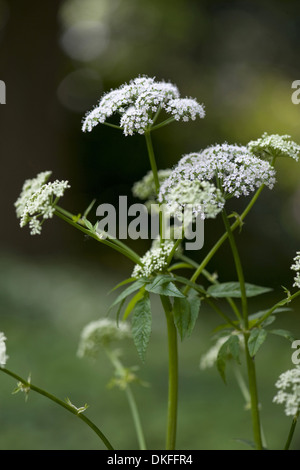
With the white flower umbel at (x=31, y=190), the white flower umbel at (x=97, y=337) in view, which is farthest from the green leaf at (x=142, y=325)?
the white flower umbel at (x=97, y=337)

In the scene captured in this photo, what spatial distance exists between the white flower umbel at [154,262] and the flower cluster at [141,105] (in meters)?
0.22

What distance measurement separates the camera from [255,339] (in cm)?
88

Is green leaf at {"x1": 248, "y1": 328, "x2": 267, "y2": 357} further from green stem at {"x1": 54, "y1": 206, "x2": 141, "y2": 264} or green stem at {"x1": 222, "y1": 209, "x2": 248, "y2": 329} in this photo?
green stem at {"x1": 54, "y1": 206, "x2": 141, "y2": 264}

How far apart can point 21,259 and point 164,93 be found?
359cm

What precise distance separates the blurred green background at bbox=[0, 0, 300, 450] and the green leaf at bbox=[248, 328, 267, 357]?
4.87ft

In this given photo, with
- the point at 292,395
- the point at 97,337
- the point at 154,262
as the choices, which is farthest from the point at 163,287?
the point at 97,337

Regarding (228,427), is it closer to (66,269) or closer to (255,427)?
(255,427)

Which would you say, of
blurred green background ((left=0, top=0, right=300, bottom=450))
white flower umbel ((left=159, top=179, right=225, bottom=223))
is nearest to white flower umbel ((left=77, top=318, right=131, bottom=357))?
white flower umbel ((left=159, top=179, right=225, bottom=223))

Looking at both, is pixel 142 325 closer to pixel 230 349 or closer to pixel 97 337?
pixel 230 349

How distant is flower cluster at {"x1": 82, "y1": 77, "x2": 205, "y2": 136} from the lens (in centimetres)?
90

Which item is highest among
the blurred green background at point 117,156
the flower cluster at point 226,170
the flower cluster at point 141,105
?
the blurred green background at point 117,156

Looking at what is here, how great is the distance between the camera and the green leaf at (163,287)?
0.84m

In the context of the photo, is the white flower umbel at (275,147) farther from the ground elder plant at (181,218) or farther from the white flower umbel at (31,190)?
the white flower umbel at (31,190)
